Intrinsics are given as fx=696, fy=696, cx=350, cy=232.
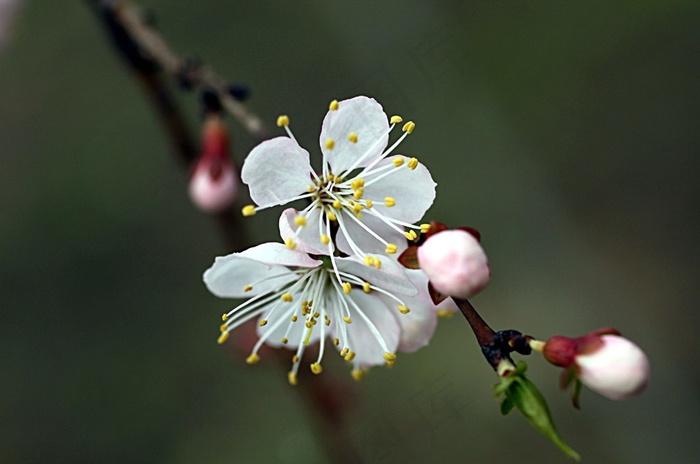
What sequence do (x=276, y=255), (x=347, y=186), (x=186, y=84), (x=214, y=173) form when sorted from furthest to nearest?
(x=214, y=173) < (x=186, y=84) < (x=347, y=186) < (x=276, y=255)

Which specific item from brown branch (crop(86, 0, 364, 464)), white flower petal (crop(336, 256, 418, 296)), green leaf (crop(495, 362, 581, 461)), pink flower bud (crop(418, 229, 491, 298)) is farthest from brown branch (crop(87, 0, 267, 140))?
green leaf (crop(495, 362, 581, 461))

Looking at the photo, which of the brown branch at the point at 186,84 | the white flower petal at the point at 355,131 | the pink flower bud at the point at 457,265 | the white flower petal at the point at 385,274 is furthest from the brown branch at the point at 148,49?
the pink flower bud at the point at 457,265

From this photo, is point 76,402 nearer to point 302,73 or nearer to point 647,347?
point 302,73

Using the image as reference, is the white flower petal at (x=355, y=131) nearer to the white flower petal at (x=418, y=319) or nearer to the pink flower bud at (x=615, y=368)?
the white flower petal at (x=418, y=319)

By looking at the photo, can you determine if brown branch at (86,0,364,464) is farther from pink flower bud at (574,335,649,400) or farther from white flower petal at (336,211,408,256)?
pink flower bud at (574,335,649,400)

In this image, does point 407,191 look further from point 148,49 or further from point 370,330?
point 148,49

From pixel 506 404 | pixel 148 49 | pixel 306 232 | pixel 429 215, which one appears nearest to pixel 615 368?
pixel 506 404
